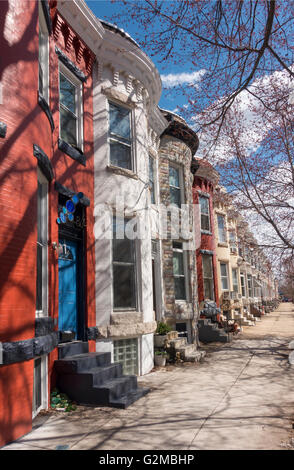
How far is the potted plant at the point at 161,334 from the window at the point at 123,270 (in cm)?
212

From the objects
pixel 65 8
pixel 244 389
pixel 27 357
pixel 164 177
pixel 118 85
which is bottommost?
pixel 244 389

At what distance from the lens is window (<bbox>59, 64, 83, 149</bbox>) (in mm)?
8430

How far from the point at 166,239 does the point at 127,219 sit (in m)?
3.47

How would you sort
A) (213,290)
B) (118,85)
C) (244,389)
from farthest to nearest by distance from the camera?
(213,290)
(118,85)
(244,389)

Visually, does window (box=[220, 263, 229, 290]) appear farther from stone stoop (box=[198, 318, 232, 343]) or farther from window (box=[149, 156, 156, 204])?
window (box=[149, 156, 156, 204])

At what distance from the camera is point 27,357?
5039mm

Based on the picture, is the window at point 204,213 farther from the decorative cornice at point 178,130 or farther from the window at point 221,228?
the decorative cornice at point 178,130

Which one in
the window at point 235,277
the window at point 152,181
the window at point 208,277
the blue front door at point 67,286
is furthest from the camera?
the window at point 235,277

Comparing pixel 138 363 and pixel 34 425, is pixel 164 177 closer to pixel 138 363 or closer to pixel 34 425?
pixel 138 363

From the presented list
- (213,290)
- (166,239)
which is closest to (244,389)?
(166,239)

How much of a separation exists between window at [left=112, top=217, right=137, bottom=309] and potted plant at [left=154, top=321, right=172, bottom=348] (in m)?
2.12

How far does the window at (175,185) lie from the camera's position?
1428 centimetres

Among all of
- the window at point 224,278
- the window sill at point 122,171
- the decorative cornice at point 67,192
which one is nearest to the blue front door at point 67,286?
the decorative cornice at point 67,192

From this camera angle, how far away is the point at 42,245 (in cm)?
664
